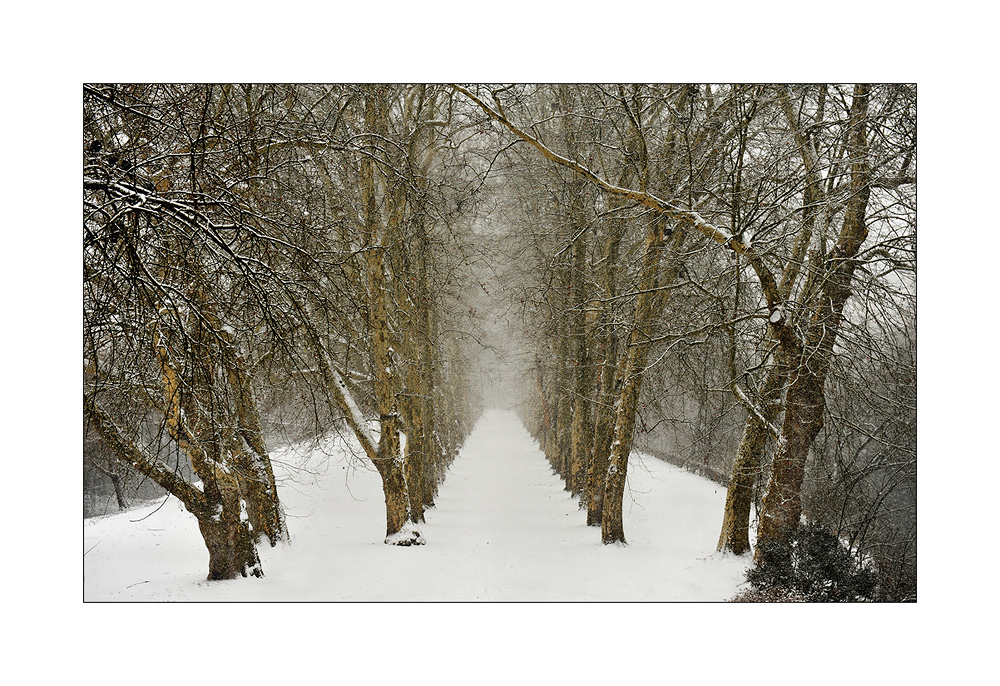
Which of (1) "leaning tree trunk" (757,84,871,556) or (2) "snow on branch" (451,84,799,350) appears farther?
(1) "leaning tree trunk" (757,84,871,556)

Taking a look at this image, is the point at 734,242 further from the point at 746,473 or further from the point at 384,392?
the point at 384,392

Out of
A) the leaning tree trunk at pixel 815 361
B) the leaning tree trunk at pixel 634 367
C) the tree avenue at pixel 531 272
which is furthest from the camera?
the leaning tree trunk at pixel 634 367

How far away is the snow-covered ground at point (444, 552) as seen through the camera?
14.3 feet

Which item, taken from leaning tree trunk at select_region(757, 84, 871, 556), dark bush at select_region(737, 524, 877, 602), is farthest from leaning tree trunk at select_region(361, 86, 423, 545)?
leaning tree trunk at select_region(757, 84, 871, 556)

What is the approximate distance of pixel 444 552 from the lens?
5723mm

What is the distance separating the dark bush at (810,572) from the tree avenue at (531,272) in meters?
0.07

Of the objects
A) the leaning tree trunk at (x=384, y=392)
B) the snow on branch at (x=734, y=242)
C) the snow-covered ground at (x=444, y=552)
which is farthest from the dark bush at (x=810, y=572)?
the leaning tree trunk at (x=384, y=392)

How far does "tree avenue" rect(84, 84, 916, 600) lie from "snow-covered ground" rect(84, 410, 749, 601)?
194mm

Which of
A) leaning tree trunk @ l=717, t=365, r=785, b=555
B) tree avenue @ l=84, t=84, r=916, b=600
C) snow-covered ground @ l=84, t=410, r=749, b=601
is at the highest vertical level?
tree avenue @ l=84, t=84, r=916, b=600

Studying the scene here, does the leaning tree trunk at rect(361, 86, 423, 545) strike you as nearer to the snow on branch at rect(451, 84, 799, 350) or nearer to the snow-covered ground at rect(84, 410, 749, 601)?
the snow-covered ground at rect(84, 410, 749, 601)

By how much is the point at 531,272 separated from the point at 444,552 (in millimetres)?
2889

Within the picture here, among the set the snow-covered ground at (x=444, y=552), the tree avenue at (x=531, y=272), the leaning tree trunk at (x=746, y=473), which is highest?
the tree avenue at (x=531, y=272)

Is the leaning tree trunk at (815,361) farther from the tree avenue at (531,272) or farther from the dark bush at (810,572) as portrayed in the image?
the dark bush at (810,572)

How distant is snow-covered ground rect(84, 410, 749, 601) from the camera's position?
14.3 ft
